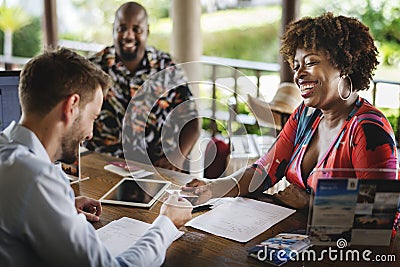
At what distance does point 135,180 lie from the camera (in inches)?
82.2

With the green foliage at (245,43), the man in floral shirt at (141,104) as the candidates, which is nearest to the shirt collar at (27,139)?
the man in floral shirt at (141,104)

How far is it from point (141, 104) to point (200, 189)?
1.08 metres

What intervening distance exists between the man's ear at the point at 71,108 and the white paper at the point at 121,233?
1.30 ft

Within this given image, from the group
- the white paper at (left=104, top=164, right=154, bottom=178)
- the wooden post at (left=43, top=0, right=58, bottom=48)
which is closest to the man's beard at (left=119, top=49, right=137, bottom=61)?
the white paper at (left=104, top=164, right=154, bottom=178)

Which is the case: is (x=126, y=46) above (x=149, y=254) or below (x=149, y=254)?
above

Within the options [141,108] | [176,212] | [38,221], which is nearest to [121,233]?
[176,212]

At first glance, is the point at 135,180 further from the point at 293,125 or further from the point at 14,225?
the point at 14,225

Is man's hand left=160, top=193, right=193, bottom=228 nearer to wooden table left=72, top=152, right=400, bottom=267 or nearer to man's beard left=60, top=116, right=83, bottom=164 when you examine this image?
wooden table left=72, top=152, right=400, bottom=267

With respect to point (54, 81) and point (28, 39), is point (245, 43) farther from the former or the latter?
point (54, 81)

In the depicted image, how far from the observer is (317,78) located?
1783mm

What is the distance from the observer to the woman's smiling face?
178 cm

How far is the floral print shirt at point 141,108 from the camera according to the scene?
2793 mm

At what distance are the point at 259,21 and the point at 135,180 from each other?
145 inches

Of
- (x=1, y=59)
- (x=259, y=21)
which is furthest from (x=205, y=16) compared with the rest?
(x=1, y=59)
